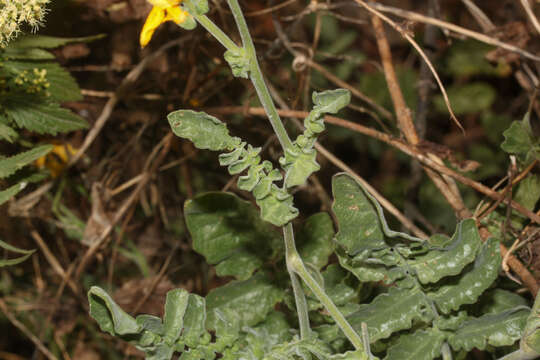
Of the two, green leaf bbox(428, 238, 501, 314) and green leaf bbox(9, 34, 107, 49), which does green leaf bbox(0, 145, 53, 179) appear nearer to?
green leaf bbox(9, 34, 107, 49)

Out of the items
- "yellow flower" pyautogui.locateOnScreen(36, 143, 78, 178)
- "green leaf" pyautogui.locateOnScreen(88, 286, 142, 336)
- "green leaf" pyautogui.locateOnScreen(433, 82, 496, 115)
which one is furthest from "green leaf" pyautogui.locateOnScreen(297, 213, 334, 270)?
"green leaf" pyautogui.locateOnScreen(433, 82, 496, 115)

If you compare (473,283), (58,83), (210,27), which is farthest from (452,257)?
(58,83)

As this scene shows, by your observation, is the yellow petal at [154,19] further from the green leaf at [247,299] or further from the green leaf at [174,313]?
the green leaf at [247,299]

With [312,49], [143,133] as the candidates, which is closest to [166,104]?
[143,133]

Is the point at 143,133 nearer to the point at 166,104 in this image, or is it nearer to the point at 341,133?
the point at 166,104

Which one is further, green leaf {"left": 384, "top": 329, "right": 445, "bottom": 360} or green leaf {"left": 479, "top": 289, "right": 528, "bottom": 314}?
green leaf {"left": 479, "top": 289, "right": 528, "bottom": 314}

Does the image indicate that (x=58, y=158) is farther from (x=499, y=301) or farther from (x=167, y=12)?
(x=499, y=301)
